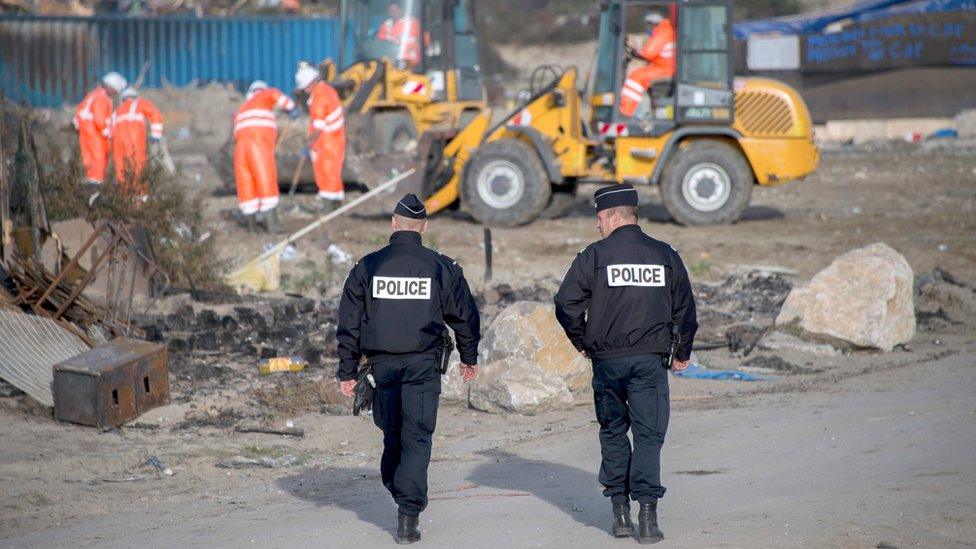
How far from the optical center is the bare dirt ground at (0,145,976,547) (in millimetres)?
5316

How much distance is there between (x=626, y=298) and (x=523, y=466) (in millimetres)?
1918

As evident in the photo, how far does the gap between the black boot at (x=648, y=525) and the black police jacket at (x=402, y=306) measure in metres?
0.94

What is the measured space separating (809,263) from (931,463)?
7.10 meters

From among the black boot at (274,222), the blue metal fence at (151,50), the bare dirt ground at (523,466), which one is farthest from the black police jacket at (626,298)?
the blue metal fence at (151,50)

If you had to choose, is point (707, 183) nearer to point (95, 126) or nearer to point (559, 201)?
point (559, 201)

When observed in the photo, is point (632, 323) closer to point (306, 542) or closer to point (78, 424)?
point (306, 542)

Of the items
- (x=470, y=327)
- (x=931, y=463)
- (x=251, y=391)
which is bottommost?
(x=251, y=391)

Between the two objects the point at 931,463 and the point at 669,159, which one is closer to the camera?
the point at 931,463

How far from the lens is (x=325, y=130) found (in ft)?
48.3

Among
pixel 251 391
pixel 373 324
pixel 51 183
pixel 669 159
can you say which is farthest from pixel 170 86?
pixel 373 324

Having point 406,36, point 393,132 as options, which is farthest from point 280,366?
point 406,36

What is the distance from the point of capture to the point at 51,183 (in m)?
10.9

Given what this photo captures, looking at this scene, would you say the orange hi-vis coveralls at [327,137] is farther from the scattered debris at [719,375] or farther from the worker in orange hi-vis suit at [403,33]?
the scattered debris at [719,375]

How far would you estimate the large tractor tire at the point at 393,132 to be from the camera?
1695cm
